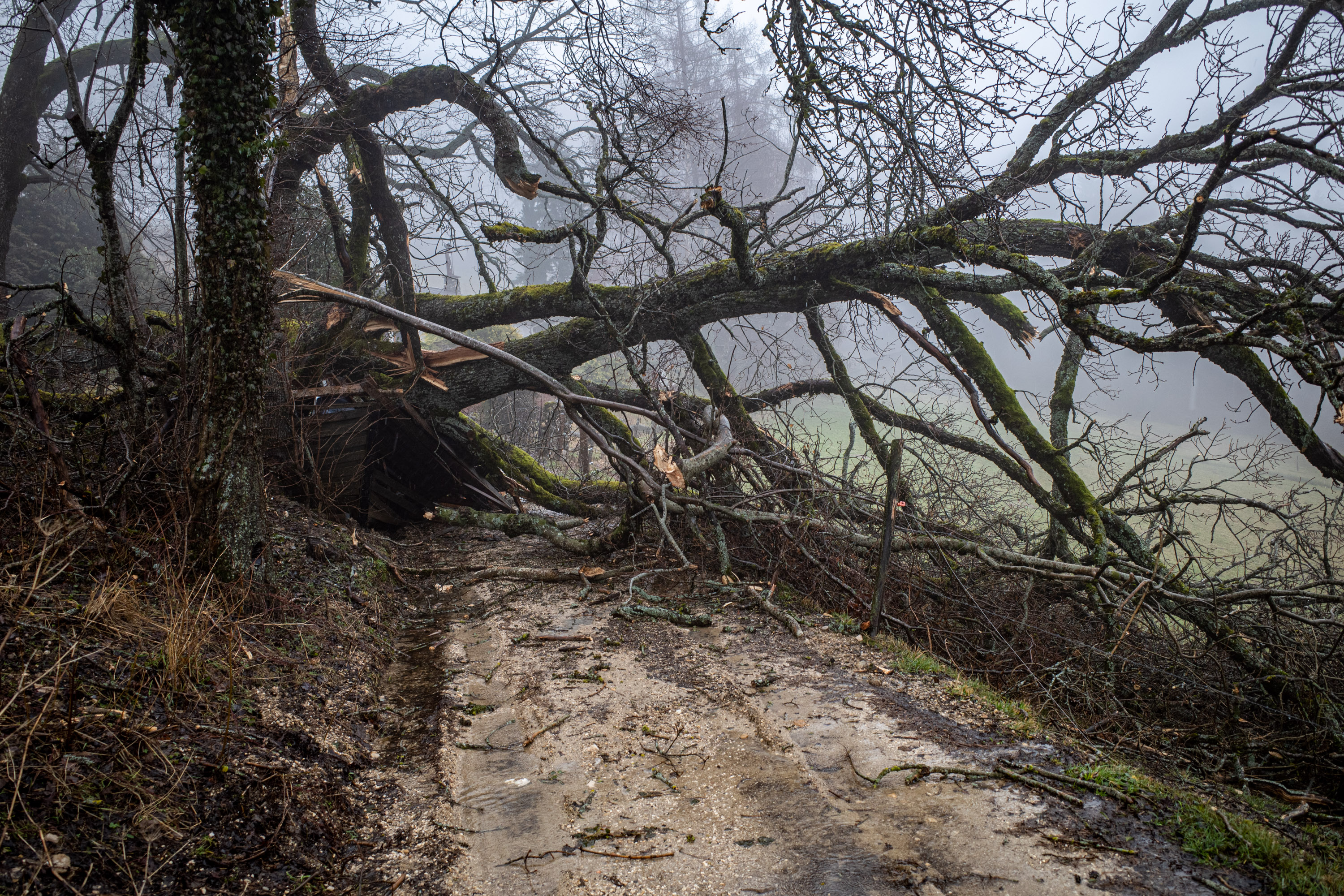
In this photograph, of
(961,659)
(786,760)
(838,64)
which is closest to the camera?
(786,760)

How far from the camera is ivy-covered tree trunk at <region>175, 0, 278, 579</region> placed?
3.35m

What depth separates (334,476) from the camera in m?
6.57

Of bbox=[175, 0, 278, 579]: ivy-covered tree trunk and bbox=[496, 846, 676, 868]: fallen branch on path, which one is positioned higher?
bbox=[175, 0, 278, 579]: ivy-covered tree trunk

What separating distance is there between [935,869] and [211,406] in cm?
397

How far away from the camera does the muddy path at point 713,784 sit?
2.15 metres

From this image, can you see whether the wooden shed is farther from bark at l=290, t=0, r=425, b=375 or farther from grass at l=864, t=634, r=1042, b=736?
grass at l=864, t=634, r=1042, b=736

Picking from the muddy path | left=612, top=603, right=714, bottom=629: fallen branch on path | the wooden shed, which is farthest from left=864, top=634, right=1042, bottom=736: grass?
the wooden shed

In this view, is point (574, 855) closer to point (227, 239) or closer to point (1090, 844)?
point (1090, 844)

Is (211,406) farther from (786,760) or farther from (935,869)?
(935,869)

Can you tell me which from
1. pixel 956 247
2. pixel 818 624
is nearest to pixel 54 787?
pixel 818 624

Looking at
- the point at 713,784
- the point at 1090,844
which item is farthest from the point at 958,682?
the point at 713,784

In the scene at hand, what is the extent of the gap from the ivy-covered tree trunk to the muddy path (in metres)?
1.40

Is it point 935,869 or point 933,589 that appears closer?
point 935,869

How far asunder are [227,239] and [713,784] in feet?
12.1
